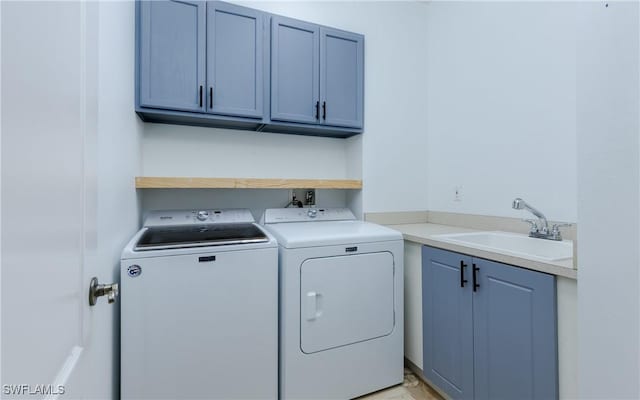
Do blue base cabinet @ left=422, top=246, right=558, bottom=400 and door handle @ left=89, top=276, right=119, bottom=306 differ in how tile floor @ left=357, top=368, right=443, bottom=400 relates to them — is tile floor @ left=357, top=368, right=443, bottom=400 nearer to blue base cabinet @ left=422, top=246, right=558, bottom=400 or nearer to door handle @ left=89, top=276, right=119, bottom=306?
blue base cabinet @ left=422, top=246, right=558, bottom=400

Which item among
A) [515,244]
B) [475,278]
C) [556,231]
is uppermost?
[556,231]

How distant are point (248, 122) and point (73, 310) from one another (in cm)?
166

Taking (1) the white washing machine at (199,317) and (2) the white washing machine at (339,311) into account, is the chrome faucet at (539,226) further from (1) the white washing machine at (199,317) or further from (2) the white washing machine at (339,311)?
(1) the white washing machine at (199,317)

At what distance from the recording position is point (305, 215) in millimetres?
2314

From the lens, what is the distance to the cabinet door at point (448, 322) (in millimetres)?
1592

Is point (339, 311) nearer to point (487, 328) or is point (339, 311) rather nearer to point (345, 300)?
point (345, 300)

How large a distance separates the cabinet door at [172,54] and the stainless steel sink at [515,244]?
1.75 m

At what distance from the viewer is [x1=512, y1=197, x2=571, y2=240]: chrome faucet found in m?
1.67

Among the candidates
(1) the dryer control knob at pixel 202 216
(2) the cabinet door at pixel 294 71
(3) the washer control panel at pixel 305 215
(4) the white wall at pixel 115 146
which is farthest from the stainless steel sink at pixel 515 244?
(4) the white wall at pixel 115 146

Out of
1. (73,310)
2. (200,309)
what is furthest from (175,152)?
(73,310)

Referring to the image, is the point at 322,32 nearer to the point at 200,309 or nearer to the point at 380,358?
the point at 200,309

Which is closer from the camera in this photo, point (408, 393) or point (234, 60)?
point (408, 393)

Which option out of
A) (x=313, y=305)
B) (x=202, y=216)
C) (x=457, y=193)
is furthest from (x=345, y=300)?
(x=457, y=193)

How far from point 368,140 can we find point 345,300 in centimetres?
128
